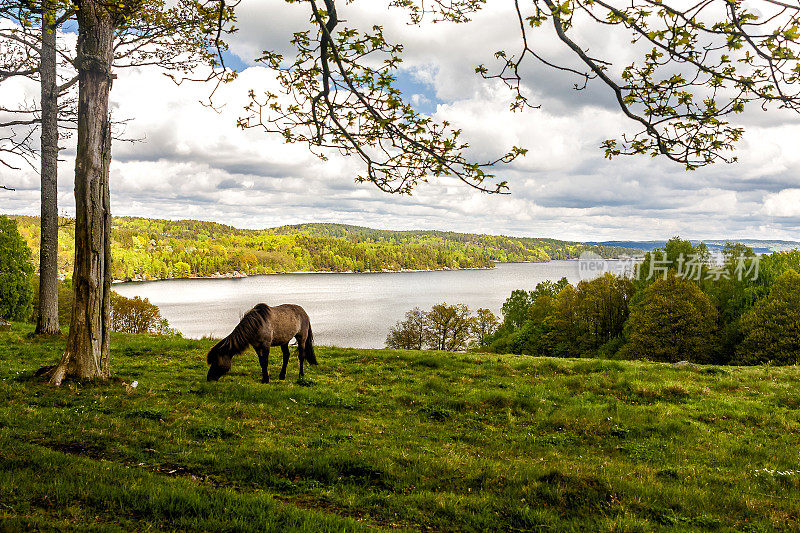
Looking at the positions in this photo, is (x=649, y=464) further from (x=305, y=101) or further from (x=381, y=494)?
(x=305, y=101)

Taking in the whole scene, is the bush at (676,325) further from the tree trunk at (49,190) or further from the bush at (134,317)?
the bush at (134,317)

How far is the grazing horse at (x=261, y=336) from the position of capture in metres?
12.9

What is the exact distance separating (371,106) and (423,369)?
38.2 ft

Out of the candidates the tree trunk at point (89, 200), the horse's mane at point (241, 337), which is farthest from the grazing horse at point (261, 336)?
the tree trunk at point (89, 200)

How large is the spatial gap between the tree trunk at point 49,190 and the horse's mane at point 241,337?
9995mm

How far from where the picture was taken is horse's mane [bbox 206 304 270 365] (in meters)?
12.8

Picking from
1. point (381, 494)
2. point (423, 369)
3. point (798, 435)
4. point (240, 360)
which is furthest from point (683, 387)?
point (240, 360)

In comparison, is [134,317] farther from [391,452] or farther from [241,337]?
[391,452]

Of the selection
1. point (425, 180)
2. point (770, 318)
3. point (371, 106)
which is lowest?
point (770, 318)

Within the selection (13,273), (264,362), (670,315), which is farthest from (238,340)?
(670,315)

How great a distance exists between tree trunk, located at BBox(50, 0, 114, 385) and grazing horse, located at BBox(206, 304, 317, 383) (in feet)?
9.10

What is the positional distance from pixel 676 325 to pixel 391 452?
46432 mm

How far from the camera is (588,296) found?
59.4 meters

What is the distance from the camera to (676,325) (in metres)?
45.1
